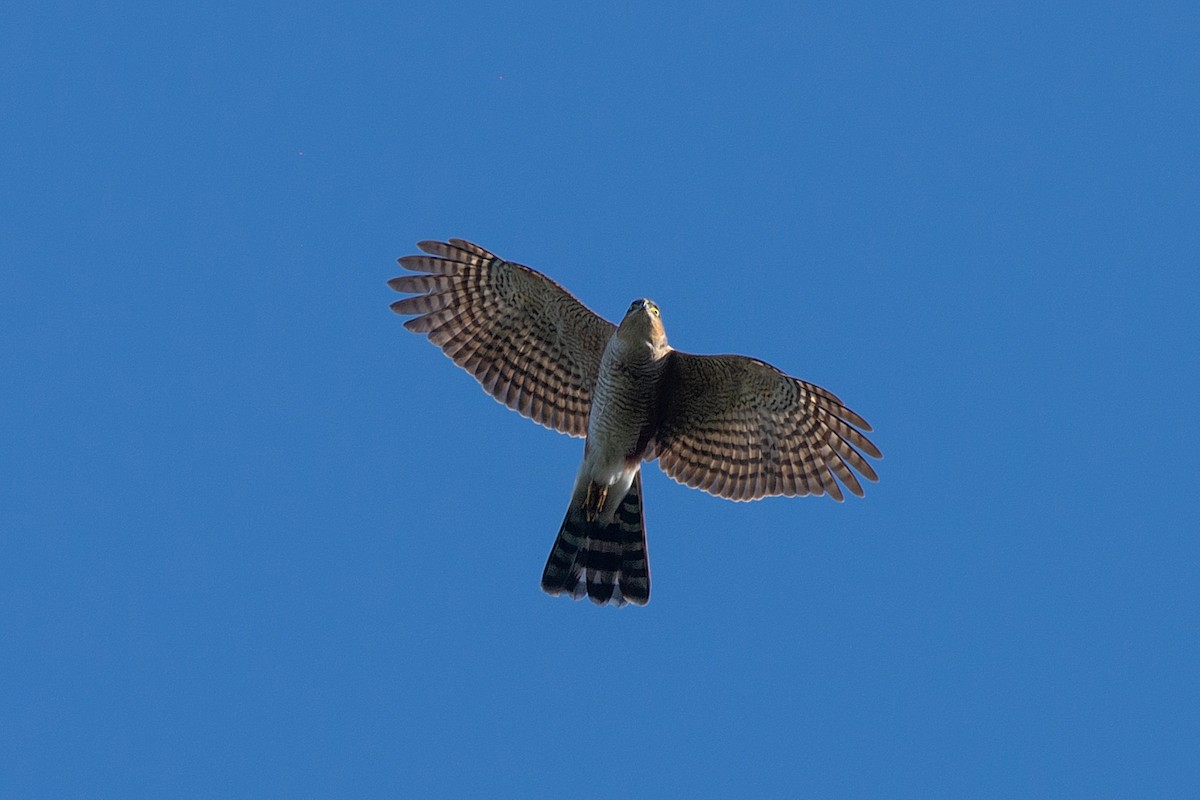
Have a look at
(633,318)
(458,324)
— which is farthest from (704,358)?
(458,324)

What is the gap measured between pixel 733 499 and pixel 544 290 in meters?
2.47

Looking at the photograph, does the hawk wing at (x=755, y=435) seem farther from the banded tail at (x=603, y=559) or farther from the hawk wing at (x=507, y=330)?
the hawk wing at (x=507, y=330)

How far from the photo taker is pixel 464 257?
15141 mm

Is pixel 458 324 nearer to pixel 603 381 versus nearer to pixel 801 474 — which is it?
pixel 603 381

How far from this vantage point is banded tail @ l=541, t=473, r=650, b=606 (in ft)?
50.6

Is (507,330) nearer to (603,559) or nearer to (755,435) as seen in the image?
(603,559)

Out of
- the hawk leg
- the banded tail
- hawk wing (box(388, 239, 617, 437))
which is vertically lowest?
the banded tail

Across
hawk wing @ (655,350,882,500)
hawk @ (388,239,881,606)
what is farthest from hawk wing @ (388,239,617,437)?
hawk wing @ (655,350,882,500)

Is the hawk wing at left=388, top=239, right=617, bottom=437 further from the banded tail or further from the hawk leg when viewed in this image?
the banded tail

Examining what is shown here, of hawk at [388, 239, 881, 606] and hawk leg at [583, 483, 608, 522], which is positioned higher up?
hawk at [388, 239, 881, 606]

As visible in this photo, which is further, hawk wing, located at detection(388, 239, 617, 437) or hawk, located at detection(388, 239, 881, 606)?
hawk wing, located at detection(388, 239, 617, 437)

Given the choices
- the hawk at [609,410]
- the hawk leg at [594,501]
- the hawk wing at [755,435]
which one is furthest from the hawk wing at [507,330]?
the hawk wing at [755,435]

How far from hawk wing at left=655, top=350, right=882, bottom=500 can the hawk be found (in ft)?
0.04

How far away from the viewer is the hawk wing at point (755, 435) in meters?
14.9
